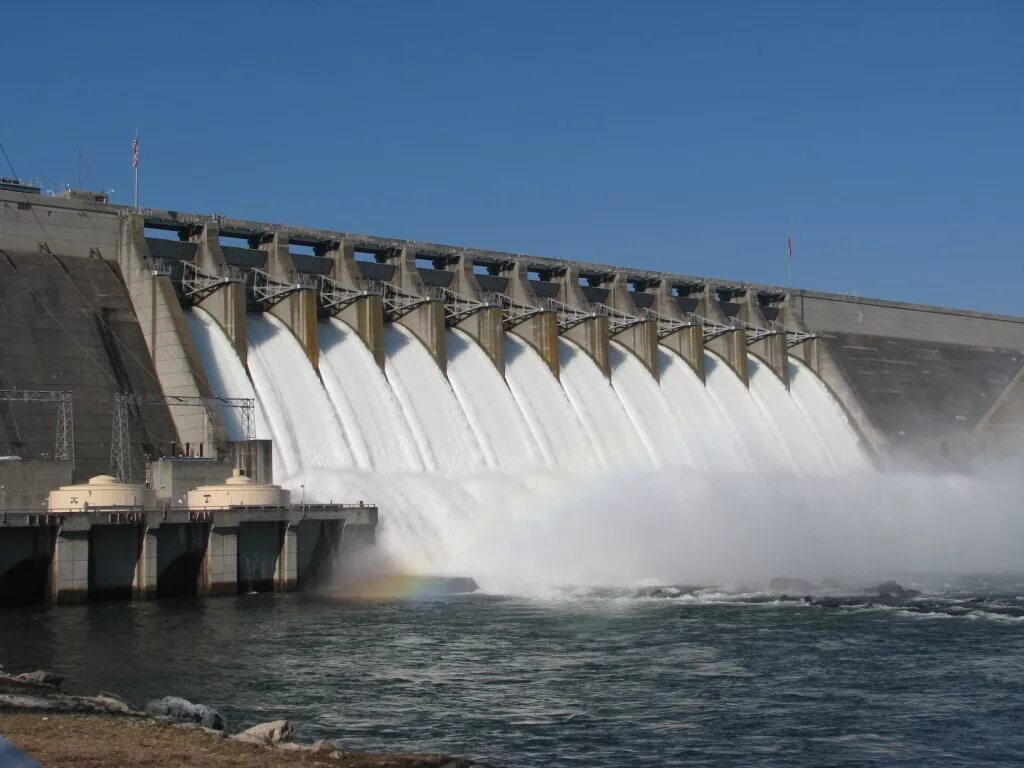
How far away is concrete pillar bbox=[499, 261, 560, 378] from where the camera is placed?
Result: 253 ft

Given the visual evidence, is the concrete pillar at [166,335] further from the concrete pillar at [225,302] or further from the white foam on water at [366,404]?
the white foam on water at [366,404]

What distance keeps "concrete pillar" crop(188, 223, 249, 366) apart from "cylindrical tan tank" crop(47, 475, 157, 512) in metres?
14.5

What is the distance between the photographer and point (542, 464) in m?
69.9

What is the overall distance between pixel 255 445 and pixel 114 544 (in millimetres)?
7664

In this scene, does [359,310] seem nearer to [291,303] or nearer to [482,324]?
[291,303]

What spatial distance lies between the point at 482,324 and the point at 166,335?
2123 centimetres

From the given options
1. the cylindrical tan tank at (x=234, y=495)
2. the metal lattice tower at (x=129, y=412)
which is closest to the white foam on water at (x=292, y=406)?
the metal lattice tower at (x=129, y=412)

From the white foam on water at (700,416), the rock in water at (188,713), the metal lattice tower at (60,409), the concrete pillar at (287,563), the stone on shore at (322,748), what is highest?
the white foam on water at (700,416)

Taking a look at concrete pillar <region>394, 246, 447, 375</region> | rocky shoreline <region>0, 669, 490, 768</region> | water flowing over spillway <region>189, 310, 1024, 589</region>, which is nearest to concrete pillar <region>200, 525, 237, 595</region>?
water flowing over spillway <region>189, 310, 1024, 589</region>

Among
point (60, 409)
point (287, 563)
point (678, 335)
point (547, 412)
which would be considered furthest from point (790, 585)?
point (678, 335)

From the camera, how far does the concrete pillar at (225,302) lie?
A: 6234 cm

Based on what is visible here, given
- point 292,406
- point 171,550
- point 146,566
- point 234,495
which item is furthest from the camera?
point 292,406

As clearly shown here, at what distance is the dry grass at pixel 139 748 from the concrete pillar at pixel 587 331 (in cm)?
5779

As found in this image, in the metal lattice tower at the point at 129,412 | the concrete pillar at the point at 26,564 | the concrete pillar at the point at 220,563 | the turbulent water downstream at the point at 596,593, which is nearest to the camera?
the turbulent water downstream at the point at 596,593
